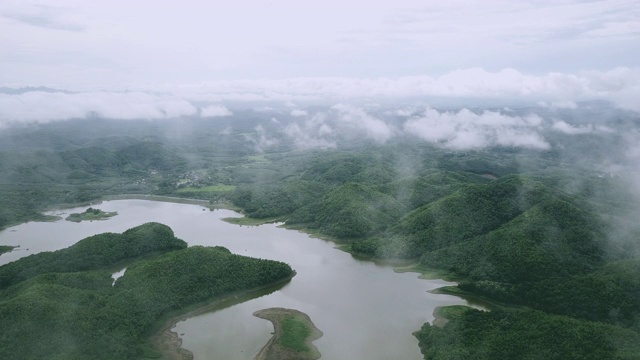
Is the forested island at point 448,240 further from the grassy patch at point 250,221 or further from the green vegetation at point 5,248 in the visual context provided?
the green vegetation at point 5,248

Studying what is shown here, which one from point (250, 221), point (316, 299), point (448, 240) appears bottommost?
point (250, 221)

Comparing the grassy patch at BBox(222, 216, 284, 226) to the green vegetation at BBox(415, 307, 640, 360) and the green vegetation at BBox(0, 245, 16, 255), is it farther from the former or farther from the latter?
the green vegetation at BBox(415, 307, 640, 360)

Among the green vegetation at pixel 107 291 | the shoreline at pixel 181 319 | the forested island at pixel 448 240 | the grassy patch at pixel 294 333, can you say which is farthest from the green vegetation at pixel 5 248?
the grassy patch at pixel 294 333

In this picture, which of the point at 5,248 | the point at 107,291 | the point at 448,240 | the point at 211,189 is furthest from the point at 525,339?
the point at 211,189

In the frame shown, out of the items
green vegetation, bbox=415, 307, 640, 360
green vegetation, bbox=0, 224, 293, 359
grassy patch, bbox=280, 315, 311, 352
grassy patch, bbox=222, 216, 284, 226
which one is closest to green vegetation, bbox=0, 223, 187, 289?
green vegetation, bbox=0, 224, 293, 359

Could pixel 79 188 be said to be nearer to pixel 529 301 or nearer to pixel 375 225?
pixel 375 225

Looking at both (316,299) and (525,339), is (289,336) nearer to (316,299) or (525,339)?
(316,299)

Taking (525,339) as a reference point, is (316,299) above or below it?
below

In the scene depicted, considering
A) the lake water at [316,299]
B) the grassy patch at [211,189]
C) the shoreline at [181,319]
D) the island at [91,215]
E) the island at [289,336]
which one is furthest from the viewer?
the grassy patch at [211,189]
